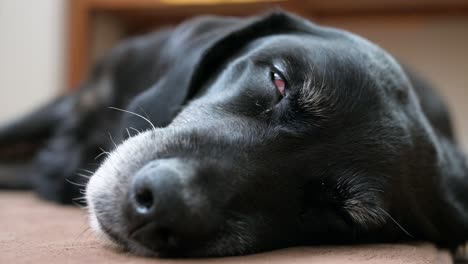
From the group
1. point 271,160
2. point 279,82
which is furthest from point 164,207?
point 279,82

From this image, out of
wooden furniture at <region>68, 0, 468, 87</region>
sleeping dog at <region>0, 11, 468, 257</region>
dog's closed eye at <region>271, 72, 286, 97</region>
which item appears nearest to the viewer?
sleeping dog at <region>0, 11, 468, 257</region>

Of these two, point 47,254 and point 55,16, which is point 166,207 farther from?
point 55,16

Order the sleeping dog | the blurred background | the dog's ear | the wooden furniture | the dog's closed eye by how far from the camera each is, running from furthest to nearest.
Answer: the blurred background → the wooden furniture → the dog's ear → the dog's closed eye → the sleeping dog

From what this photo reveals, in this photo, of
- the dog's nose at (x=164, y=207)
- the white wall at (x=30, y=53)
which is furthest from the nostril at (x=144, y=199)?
the white wall at (x=30, y=53)

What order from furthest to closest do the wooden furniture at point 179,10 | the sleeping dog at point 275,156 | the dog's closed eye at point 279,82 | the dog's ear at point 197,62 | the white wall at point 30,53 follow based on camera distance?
the white wall at point 30,53 → the wooden furniture at point 179,10 → the dog's ear at point 197,62 → the dog's closed eye at point 279,82 → the sleeping dog at point 275,156

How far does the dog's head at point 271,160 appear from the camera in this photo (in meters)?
1.35

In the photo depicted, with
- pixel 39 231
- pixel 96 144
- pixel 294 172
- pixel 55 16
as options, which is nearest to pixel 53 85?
pixel 55 16

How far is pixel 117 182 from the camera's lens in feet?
4.88

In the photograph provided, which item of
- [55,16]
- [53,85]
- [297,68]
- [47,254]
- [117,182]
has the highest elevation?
[297,68]

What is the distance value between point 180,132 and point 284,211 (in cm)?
34

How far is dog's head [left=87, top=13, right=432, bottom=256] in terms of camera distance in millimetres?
1349

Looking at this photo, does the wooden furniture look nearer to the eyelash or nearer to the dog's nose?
the eyelash

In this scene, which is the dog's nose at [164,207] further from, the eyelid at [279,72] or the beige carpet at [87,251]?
the eyelid at [279,72]

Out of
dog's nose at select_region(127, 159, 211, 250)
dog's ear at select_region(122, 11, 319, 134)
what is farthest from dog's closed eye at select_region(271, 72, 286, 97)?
dog's nose at select_region(127, 159, 211, 250)
